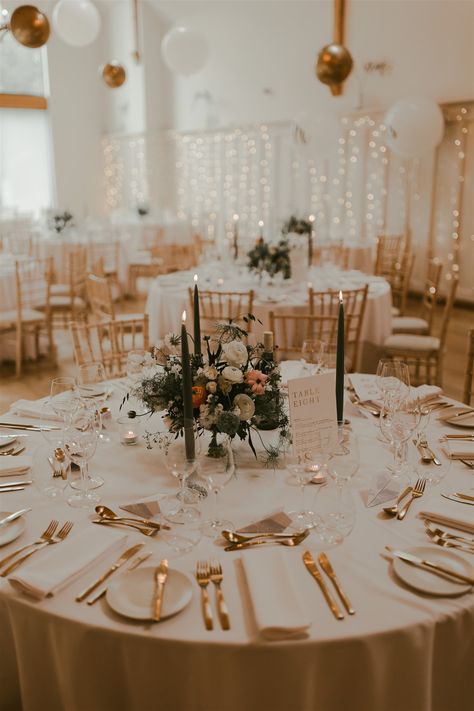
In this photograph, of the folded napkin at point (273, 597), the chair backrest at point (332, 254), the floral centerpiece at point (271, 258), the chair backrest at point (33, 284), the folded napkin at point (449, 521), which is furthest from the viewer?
the chair backrest at point (332, 254)

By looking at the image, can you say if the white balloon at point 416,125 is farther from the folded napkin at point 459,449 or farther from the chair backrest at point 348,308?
the folded napkin at point 459,449

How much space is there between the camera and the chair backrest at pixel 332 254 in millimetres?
7200

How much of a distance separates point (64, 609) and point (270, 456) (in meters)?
0.82

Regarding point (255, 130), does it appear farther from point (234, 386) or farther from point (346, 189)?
point (234, 386)

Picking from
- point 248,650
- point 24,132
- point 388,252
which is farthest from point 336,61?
point 24,132

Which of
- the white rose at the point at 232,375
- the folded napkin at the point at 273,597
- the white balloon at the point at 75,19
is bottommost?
the folded napkin at the point at 273,597

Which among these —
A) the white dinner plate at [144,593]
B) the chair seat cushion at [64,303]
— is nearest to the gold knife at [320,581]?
the white dinner plate at [144,593]

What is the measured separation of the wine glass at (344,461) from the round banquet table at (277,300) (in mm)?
2638

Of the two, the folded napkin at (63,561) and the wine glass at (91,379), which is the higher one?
the wine glass at (91,379)

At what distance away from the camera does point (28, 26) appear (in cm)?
428

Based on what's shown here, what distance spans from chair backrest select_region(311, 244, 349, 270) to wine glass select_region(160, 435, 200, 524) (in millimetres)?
5545

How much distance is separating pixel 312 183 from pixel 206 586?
9508 mm

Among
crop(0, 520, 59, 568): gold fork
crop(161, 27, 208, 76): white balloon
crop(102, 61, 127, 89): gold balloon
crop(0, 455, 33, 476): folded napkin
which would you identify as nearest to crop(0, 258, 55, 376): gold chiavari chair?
crop(161, 27, 208, 76): white balloon

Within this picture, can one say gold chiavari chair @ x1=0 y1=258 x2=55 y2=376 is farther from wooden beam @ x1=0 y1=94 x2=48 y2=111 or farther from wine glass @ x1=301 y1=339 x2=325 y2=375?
wooden beam @ x1=0 y1=94 x2=48 y2=111
